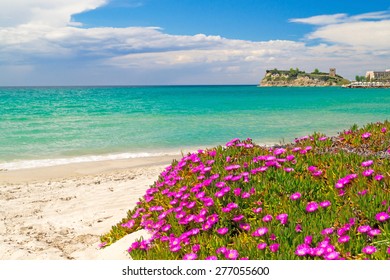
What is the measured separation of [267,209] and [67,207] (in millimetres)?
7082

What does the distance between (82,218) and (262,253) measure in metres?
6.47

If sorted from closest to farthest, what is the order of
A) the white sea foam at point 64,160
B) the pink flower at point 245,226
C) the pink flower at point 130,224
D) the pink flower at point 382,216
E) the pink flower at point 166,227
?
the pink flower at point 382,216
the pink flower at point 245,226
the pink flower at point 166,227
the pink flower at point 130,224
the white sea foam at point 64,160

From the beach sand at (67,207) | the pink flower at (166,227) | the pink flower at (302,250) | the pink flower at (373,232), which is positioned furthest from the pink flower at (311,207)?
the beach sand at (67,207)

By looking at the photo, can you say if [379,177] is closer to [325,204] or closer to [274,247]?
[325,204]

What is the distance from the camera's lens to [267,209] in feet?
17.1

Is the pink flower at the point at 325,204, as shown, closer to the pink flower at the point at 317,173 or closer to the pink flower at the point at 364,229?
the pink flower at the point at 364,229

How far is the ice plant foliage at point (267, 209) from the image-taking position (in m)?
4.22

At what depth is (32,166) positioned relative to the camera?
18922 millimetres

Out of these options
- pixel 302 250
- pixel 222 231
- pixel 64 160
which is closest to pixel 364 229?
pixel 302 250

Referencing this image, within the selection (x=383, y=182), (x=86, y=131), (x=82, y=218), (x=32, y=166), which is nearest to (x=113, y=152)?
(x=32, y=166)

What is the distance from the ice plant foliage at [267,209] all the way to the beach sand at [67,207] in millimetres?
803

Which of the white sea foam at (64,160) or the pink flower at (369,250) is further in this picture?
the white sea foam at (64,160)

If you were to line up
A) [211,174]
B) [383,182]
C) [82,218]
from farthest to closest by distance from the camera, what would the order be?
[82,218], [211,174], [383,182]
